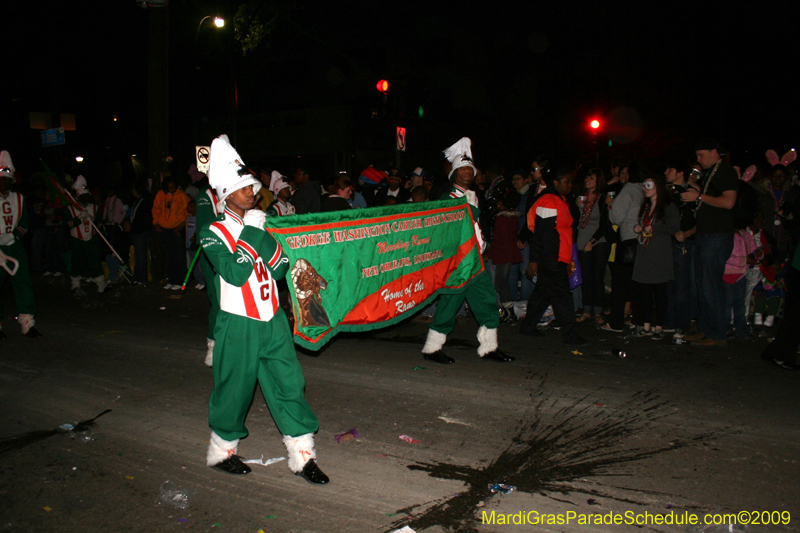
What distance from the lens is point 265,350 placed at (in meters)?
3.76

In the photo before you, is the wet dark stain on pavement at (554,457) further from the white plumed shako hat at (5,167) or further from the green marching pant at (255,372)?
the white plumed shako hat at (5,167)

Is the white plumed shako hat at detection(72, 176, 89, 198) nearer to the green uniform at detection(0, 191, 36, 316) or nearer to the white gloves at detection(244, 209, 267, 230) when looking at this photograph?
the green uniform at detection(0, 191, 36, 316)

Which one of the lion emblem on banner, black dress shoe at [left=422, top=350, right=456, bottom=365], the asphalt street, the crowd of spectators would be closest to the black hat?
the crowd of spectators

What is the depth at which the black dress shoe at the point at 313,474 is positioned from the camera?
149 inches

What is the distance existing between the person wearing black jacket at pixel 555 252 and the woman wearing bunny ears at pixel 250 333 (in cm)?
425

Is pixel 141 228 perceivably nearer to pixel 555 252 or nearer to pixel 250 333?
pixel 555 252

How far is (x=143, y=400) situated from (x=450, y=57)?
31.3 m

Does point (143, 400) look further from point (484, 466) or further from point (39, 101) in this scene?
point (39, 101)

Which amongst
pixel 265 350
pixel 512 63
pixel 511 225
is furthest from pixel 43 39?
pixel 265 350

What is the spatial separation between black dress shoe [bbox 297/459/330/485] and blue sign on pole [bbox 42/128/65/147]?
1490 cm

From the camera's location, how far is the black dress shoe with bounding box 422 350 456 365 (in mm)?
6473

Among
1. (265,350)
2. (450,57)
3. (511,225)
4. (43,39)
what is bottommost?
(265,350)

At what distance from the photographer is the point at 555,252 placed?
23.9 ft

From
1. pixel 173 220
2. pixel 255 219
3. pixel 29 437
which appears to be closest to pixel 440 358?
pixel 255 219
